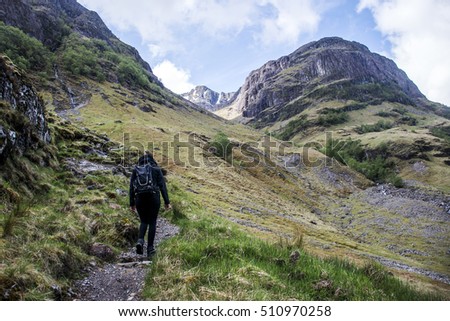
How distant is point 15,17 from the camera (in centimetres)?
13138

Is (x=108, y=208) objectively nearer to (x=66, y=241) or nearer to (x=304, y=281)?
(x=66, y=241)

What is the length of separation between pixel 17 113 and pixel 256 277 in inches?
525

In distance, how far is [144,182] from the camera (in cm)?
855

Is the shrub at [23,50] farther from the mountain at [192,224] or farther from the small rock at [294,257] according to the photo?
the small rock at [294,257]

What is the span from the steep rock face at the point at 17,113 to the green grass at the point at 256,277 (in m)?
8.43

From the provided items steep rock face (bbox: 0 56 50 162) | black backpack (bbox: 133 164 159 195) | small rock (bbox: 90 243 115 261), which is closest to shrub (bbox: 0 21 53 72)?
steep rock face (bbox: 0 56 50 162)

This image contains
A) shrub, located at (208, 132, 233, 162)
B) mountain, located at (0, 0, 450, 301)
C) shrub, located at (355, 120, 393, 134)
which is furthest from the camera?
shrub, located at (355, 120, 393, 134)

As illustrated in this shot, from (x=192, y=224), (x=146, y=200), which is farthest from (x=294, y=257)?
(x=192, y=224)

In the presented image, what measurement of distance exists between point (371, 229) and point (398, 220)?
28.8 feet

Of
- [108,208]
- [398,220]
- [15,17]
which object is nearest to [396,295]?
[108,208]

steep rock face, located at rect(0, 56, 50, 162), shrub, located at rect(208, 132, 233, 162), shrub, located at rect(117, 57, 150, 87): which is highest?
shrub, located at rect(117, 57, 150, 87)

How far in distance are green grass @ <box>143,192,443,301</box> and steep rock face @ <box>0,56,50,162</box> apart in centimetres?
843

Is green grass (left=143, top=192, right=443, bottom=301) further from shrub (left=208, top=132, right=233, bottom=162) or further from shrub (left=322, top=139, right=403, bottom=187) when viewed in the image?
shrub (left=322, top=139, right=403, bottom=187)

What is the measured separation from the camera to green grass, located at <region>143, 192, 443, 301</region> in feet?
18.6
